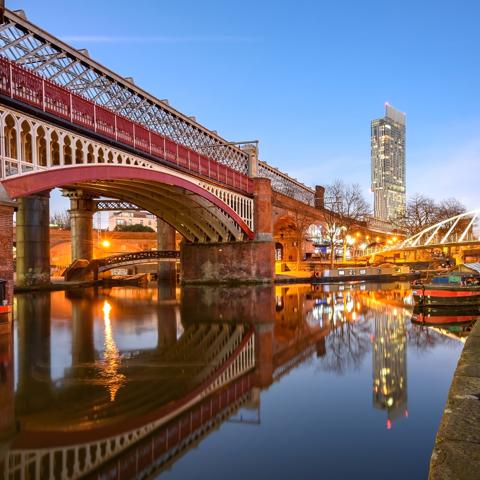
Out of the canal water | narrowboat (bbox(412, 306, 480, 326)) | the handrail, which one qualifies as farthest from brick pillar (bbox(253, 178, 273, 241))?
the canal water

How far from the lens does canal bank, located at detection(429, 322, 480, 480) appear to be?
4.41 m

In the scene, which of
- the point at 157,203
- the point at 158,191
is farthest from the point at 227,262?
the point at 158,191

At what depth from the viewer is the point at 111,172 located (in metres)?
21.8

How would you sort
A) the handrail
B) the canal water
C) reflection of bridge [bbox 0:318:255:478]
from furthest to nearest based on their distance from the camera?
the handrail
reflection of bridge [bbox 0:318:255:478]
the canal water

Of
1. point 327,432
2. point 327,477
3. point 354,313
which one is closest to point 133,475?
point 327,477

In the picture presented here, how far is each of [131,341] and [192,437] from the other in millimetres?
8119

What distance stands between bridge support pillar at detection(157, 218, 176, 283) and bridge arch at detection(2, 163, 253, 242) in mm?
10925

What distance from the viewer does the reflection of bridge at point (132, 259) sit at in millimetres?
46844

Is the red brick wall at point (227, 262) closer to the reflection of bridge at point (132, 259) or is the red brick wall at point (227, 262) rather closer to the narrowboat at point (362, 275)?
the reflection of bridge at point (132, 259)

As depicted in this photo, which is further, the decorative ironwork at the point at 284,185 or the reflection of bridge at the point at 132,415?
the decorative ironwork at the point at 284,185

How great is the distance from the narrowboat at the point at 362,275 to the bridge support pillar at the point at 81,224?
22.7 metres

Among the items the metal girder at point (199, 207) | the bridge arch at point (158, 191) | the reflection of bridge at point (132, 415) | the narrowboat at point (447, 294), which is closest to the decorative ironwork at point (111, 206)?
the bridge arch at point (158, 191)

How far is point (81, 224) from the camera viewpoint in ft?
153

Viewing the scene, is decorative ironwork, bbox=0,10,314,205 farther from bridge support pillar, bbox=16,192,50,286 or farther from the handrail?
bridge support pillar, bbox=16,192,50,286
